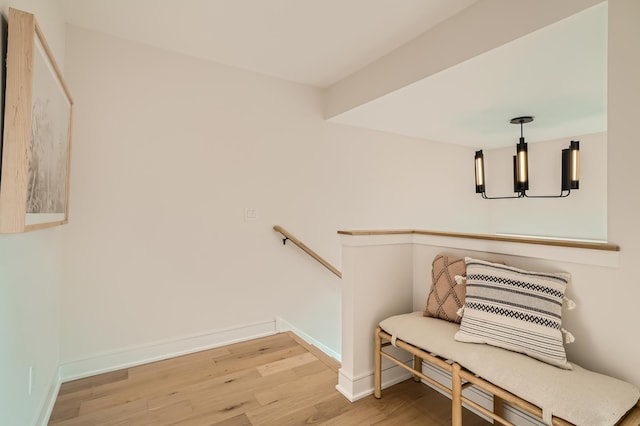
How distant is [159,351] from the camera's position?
236 centimetres

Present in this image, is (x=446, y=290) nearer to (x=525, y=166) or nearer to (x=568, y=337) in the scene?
(x=568, y=337)

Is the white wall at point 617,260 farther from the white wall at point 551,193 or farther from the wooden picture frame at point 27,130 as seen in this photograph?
the white wall at point 551,193

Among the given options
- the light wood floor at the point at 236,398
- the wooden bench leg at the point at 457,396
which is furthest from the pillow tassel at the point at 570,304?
→ the light wood floor at the point at 236,398

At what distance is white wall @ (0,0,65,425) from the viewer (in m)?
1.10

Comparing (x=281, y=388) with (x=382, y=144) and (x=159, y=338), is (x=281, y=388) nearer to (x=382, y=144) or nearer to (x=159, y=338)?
(x=159, y=338)

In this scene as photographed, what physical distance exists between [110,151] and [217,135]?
30.6 inches

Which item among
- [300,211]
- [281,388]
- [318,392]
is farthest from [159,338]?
[300,211]

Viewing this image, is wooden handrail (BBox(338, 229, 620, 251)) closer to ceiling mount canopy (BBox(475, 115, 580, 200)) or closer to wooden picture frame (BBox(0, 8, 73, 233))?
ceiling mount canopy (BBox(475, 115, 580, 200))

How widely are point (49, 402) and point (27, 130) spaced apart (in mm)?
1592

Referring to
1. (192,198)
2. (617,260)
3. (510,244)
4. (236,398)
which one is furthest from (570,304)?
Answer: (192,198)

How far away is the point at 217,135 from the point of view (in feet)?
8.52

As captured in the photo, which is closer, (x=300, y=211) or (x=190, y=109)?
(x=190, y=109)

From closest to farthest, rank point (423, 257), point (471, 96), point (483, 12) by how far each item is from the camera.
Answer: point (483, 12), point (423, 257), point (471, 96)

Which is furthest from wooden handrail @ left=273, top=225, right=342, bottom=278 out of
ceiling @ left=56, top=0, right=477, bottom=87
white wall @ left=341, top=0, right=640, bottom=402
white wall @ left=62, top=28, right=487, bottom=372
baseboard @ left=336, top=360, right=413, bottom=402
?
white wall @ left=341, top=0, right=640, bottom=402
